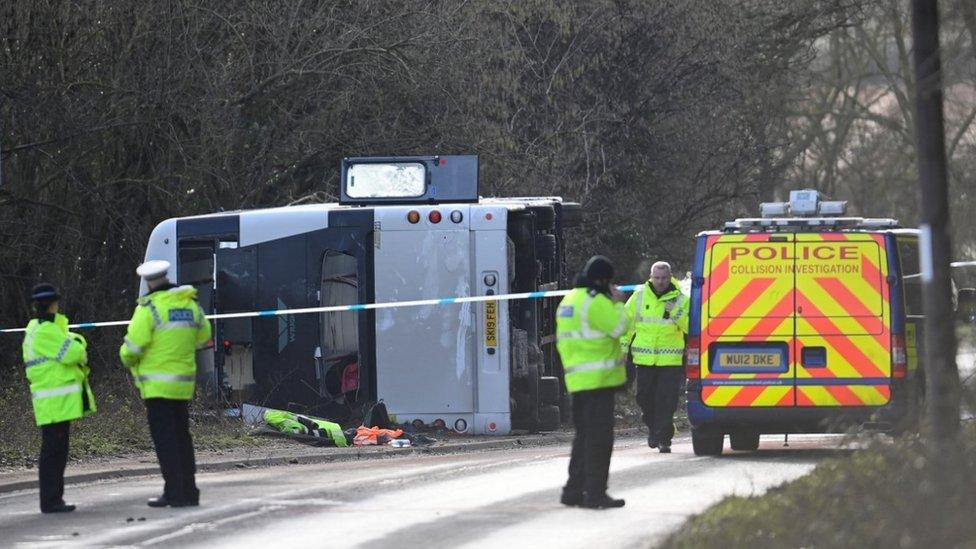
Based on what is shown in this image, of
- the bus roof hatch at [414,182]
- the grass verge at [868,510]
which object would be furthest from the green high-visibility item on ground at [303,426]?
the grass verge at [868,510]

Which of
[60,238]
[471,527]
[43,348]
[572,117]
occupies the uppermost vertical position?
[572,117]

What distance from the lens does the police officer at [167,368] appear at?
1193cm

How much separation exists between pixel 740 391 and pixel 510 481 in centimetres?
245

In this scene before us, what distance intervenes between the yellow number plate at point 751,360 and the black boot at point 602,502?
3654 mm

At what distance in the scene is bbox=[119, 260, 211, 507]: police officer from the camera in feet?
39.1

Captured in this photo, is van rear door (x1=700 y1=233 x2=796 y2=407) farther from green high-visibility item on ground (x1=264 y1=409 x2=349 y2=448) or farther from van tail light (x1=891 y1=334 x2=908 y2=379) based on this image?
green high-visibility item on ground (x1=264 y1=409 x2=349 y2=448)

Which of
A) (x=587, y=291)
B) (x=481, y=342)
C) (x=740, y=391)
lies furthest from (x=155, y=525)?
(x=481, y=342)

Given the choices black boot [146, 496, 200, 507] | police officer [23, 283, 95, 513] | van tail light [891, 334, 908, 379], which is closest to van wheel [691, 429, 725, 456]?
van tail light [891, 334, 908, 379]

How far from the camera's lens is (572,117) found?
2692 centimetres

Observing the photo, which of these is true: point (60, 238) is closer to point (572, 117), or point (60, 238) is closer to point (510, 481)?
point (572, 117)

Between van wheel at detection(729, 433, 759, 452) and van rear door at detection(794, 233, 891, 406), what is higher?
van rear door at detection(794, 233, 891, 406)

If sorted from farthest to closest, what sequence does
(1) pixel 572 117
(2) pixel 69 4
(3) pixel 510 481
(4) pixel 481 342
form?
(1) pixel 572 117 < (2) pixel 69 4 < (4) pixel 481 342 < (3) pixel 510 481

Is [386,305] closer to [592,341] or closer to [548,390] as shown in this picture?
[548,390]

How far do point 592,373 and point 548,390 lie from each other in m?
7.73
